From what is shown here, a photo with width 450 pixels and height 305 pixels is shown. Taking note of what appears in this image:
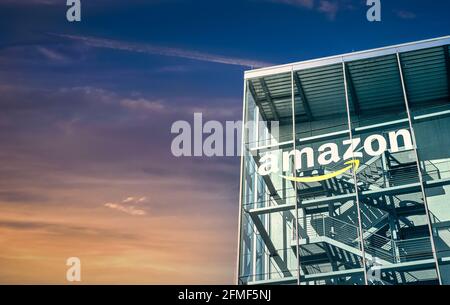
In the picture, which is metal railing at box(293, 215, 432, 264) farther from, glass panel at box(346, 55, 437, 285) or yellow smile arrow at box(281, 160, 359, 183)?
yellow smile arrow at box(281, 160, 359, 183)

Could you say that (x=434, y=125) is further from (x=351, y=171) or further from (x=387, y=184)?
(x=351, y=171)

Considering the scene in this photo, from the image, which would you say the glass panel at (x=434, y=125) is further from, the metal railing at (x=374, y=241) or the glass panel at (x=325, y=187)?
the glass panel at (x=325, y=187)

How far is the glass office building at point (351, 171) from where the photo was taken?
97.4 feet

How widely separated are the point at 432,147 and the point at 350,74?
8.43 metres

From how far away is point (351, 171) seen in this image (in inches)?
1298

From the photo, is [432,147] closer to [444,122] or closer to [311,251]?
[444,122]

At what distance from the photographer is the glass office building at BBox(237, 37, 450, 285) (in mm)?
29688

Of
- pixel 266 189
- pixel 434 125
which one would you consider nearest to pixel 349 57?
pixel 434 125

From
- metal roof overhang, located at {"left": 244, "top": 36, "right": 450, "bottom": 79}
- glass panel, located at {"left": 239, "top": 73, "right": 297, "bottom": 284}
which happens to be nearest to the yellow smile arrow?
glass panel, located at {"left": 239, "top": 73, "right": 297, "bottom": 284}

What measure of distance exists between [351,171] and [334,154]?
186 cm

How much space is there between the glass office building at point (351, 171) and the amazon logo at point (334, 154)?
8 centimetres

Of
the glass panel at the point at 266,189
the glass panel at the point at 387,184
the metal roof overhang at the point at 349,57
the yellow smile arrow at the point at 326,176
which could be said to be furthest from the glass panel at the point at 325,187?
the glass panel at the point at 266,189

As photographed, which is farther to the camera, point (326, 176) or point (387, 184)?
point (387, 184)

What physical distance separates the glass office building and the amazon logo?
0.27 feet
